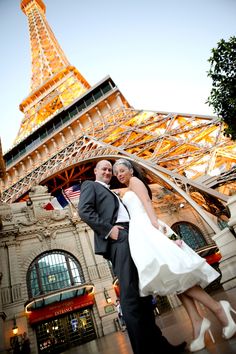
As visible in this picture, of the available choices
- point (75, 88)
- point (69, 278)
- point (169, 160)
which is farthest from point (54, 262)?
point (75, 88)

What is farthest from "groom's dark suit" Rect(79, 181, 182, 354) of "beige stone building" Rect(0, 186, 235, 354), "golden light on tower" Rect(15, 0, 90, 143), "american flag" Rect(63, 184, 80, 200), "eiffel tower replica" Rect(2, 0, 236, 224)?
"golden light on tower" Rect(15, 0, 90, 143)

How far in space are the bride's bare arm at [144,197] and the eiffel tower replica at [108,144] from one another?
225 inches

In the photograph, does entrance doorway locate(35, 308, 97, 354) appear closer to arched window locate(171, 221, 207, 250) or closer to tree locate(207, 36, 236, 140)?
arched window locate(171, 221, 207, 250)

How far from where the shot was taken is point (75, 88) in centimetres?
3228

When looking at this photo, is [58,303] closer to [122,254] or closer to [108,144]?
[108,144]

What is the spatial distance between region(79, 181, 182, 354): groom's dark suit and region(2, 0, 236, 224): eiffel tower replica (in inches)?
235

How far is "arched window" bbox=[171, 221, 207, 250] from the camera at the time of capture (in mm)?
20438

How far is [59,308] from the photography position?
47.7ft

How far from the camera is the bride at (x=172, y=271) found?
7.48 ft

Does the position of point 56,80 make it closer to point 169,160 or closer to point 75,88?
point 75,88

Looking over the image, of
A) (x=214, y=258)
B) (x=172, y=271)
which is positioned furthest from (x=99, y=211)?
(x=214, y=258)

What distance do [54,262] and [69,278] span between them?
150 centimetres

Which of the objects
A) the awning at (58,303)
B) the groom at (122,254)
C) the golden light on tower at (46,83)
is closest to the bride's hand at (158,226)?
the groom at (122,254)

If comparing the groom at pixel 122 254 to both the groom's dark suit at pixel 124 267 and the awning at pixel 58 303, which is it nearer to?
the groom's dark suit at pixel 124 267
